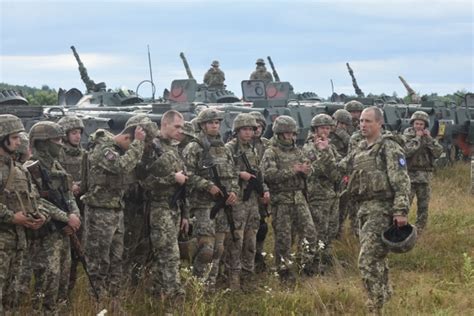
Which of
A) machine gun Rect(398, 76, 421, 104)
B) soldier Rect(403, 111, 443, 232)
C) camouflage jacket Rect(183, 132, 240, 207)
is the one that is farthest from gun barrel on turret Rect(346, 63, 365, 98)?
camouflage jacket Rect(183, 132, 240, 207)

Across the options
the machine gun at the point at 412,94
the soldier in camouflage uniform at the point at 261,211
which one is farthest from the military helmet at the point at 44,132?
the machine gun at the point at 412,94

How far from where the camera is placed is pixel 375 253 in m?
7.56

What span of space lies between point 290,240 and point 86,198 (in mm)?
2892

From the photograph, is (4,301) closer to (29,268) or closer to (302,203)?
(29,268)

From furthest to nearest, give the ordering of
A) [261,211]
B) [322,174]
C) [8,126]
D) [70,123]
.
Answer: [322,174] < [261,211] < [70,123] < [8,126]

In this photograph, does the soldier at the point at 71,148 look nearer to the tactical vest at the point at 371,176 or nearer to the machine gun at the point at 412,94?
the tactical vest at the point at 371,176

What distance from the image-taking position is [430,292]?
337 inches

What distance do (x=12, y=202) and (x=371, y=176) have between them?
10.9ft

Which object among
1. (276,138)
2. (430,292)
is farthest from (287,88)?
(430,292)

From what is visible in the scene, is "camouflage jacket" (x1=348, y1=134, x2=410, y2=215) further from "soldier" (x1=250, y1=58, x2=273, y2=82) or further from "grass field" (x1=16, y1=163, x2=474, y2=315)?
"soldier" (x1=250, y1=58, x2=273, y2=82)

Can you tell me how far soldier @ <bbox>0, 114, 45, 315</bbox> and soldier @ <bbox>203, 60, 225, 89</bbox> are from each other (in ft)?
62.4

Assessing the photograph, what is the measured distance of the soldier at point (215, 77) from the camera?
25.5m

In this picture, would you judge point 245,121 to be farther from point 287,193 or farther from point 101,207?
point 101,207

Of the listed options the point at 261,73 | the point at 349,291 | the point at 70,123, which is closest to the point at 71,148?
the point at 70,123
